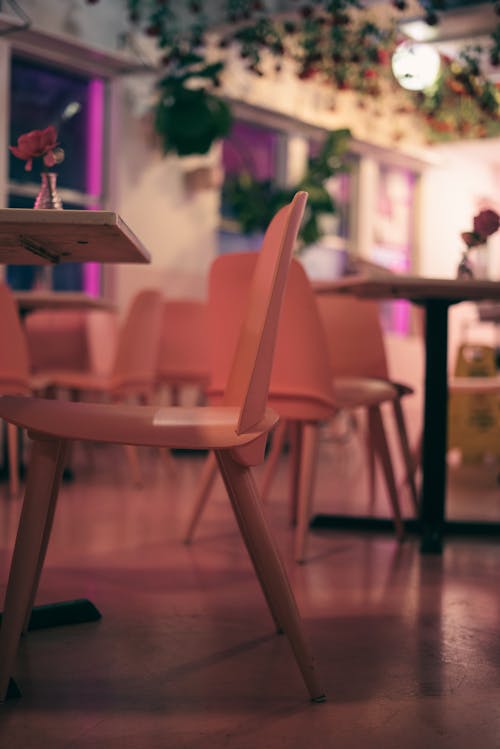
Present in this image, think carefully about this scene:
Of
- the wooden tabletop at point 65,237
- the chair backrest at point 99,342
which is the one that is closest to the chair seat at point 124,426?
the wooden tabletop at point 65,237

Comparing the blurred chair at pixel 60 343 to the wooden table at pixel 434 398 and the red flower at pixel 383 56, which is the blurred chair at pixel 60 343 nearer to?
the red flower at pixel 383 56

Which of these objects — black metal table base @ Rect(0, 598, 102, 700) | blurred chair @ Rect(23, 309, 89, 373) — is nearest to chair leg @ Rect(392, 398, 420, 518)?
black metal table base @ Rect(0, 598, 102, 700)

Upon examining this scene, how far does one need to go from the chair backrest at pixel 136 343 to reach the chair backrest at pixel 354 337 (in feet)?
3.01

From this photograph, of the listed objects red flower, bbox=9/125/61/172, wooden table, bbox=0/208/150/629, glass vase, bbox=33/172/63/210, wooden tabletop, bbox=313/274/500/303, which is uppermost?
red flower, bbox=9/125/61/172

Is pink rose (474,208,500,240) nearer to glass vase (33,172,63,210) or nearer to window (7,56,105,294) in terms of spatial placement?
glass vase (33,172,63,210)

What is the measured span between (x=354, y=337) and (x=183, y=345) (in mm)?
2051

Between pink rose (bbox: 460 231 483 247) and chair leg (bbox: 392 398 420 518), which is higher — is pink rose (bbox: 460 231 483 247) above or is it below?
above

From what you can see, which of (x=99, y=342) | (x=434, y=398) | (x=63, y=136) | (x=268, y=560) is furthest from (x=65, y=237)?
(x=63, y=136)

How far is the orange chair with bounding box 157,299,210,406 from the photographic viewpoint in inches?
228

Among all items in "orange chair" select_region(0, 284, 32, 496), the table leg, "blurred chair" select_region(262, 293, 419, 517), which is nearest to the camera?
the table leg

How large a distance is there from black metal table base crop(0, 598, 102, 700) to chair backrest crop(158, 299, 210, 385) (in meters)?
3.55

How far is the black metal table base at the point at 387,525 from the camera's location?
3.53 meters

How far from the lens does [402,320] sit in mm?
10656

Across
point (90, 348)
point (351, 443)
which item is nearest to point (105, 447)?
point (90, 348)
